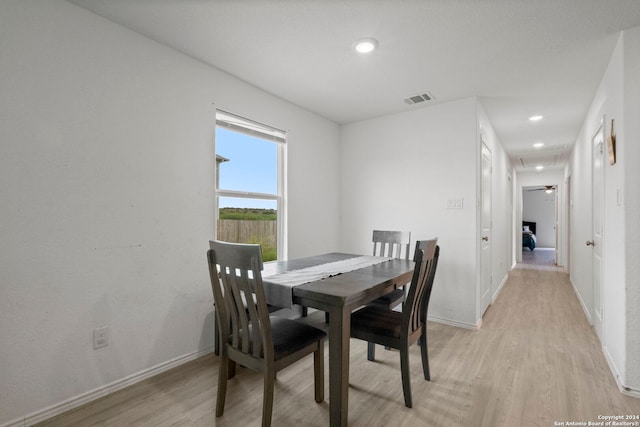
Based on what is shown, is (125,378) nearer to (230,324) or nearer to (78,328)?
(78,328)

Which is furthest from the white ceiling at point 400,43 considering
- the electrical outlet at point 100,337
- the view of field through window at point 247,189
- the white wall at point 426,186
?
the electrical outlet at point 100,337

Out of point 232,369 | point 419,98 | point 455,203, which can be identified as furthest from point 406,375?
point 419,98

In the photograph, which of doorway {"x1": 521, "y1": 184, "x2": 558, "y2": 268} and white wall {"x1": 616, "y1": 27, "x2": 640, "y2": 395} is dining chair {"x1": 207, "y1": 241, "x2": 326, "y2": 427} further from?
doorway {"x1": 521, "y1": 184, "x2": 558, "y2": 268}

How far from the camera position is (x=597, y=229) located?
2908 mm

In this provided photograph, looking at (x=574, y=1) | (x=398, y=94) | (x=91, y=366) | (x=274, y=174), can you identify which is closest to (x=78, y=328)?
(x=91, y=366)

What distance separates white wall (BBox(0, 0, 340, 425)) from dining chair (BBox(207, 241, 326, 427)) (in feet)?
2.61

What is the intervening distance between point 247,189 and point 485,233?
2890mm

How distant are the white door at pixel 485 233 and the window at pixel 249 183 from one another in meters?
2.32

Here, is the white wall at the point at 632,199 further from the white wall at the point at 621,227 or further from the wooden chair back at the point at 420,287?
the wooden chair back at the point at 420,287

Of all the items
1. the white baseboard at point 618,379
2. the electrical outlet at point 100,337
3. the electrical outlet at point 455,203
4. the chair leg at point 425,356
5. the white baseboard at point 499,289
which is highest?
the electrical outlet at point 455,203

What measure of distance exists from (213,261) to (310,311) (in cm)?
197

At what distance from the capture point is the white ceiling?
1.85 meters

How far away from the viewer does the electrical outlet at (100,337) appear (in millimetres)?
1903

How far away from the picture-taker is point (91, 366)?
6.17 ft
